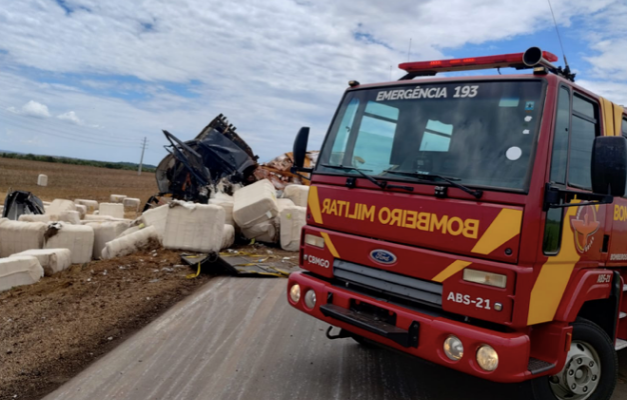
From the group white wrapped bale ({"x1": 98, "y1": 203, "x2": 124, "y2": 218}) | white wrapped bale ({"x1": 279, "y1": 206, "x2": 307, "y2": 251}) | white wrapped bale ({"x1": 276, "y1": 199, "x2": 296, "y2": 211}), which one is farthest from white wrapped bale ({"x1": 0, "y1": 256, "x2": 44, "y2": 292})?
white wrapped bale ({"x1": 98, "y1": 203, "x2": 124, "y2": 218})

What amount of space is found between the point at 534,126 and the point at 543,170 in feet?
1.06

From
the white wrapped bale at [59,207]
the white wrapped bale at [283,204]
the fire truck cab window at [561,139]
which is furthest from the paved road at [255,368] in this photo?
the white wrapped bale at [59,207]

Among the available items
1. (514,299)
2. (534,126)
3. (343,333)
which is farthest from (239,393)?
(534,126)

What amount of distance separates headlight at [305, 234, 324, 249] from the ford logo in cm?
61

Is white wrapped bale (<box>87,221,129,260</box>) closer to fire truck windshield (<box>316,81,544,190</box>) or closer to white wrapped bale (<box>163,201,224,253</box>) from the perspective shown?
white wrapped bale (<box>163,201,224,253</box>)

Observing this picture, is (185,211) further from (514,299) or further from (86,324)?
(514,299)

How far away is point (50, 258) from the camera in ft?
28.1

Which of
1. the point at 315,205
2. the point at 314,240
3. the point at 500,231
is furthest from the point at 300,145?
the point at 500,231

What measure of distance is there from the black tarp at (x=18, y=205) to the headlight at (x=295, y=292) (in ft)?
37.0

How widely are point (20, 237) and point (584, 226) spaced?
31.2 feet

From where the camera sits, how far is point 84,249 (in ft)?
31.9

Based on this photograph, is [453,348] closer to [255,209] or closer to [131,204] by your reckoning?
[255,209]

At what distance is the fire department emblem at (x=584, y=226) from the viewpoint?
3.88m

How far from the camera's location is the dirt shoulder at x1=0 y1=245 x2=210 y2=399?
4.89 m
